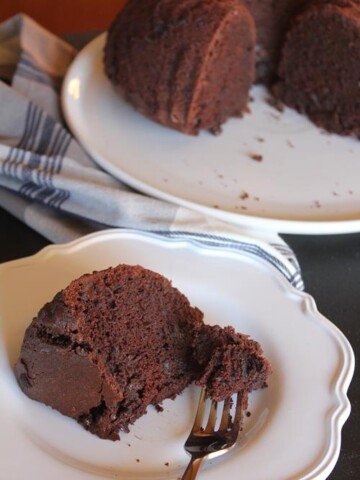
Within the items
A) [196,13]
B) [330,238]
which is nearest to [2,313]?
[330,238]

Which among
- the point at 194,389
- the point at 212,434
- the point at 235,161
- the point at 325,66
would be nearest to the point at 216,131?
the point at 235,161


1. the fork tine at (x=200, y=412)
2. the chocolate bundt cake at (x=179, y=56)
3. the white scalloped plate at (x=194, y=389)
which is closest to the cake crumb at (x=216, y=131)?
the chocolate bundt cake at (x=179, y=56)

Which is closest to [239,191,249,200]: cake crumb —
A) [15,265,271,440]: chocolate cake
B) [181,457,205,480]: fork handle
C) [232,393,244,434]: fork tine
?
[15,265,271,440]: chocolate cake

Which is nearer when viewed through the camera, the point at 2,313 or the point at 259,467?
the point at 259,467

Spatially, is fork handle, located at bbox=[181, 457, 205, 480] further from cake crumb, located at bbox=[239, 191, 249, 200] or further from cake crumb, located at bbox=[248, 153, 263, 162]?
cake crumb, located at bbox=[248, 153, 263, 162]

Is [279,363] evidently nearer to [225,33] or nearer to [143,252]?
[143,252]

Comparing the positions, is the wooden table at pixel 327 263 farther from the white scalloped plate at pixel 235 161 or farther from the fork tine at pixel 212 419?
the fork tine at pixel 212 419
